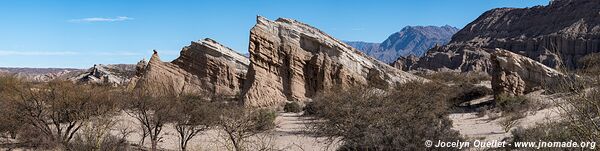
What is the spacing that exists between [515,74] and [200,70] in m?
22.5

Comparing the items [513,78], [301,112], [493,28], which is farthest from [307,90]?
[493,28]

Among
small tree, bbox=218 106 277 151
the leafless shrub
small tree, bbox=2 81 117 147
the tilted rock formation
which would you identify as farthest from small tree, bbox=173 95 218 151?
Answer: the tilted rock formation

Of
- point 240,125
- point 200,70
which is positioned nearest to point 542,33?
point 200,70

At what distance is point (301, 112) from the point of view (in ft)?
118

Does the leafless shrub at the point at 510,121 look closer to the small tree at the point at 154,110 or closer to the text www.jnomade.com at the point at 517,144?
the text www.jnomade.com at the point at 517,144

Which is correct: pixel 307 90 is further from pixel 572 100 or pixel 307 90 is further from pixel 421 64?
pixel 421 64

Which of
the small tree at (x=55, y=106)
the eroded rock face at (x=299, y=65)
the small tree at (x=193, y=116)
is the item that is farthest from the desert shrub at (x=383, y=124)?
the eroded rock face at (x=299, y=65)

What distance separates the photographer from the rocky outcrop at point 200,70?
39.3 metres

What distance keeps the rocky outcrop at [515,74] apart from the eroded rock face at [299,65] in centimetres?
719

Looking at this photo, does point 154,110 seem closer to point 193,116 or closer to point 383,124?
point 193,116

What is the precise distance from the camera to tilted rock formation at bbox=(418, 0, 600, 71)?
84750 millimetres

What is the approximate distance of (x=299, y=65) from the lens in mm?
38250

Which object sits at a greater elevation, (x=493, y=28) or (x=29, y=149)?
(x=493, y=28)

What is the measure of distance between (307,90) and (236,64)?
7538 millimetres
